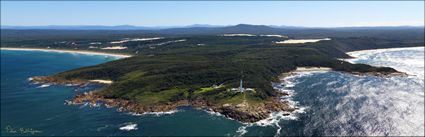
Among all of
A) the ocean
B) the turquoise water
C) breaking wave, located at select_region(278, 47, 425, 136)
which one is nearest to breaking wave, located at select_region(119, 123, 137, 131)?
the ocean

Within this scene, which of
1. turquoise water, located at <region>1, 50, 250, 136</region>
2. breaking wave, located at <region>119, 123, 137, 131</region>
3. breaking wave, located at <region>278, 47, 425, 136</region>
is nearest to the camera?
breaking wave, located at <region>278, 47, 425, 136</region>

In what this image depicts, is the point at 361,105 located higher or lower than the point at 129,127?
higher

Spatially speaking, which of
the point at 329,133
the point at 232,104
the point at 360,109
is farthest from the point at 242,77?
the point at 329,133

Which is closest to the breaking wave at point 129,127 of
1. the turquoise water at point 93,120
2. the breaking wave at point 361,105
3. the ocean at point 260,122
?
the ocean at point 260,122

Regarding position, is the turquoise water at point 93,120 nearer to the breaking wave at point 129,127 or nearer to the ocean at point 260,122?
the ocean at point 260,122

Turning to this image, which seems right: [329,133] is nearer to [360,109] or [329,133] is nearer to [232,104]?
[360,109]

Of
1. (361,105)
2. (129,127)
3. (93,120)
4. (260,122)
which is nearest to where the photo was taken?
(129,127)

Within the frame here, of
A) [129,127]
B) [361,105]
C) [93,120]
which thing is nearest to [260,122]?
[361,105]

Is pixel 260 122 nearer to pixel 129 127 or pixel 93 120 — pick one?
pixel 129 127

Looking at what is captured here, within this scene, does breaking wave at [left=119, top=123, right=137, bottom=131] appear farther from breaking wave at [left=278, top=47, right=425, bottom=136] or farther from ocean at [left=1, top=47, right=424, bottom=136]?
breaking wave at [left=278, top=47, right=425, bottom=136]

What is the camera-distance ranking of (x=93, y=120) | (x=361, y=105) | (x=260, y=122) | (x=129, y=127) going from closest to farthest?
(x=129, y=127) → (x=260, y=122) → (x=93, y=120) → (x=361, y=105)

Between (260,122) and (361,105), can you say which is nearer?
(260,122)
